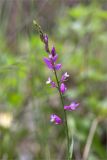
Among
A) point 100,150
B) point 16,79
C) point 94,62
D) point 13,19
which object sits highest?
point 13,19

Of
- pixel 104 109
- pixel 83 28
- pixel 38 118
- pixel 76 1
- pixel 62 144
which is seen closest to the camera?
pixel 38 118

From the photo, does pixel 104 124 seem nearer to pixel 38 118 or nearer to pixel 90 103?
pixel 90 103

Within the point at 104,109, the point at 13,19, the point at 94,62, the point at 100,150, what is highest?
the point at 13,19

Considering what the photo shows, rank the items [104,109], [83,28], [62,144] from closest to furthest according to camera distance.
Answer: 1. [104,109]
2. [62,144]
3. [83,28]

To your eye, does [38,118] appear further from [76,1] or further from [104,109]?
[76,1]

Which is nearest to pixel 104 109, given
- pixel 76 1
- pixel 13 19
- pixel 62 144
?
pixel 62 144

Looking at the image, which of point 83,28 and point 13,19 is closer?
point 83,28

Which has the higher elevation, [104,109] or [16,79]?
[16,79]

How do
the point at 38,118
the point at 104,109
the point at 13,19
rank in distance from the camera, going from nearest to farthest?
the point at 38,118 < the point at 104,109 < the point at 13,19

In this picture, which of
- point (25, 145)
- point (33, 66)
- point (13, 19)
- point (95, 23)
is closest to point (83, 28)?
point (95, 23)
